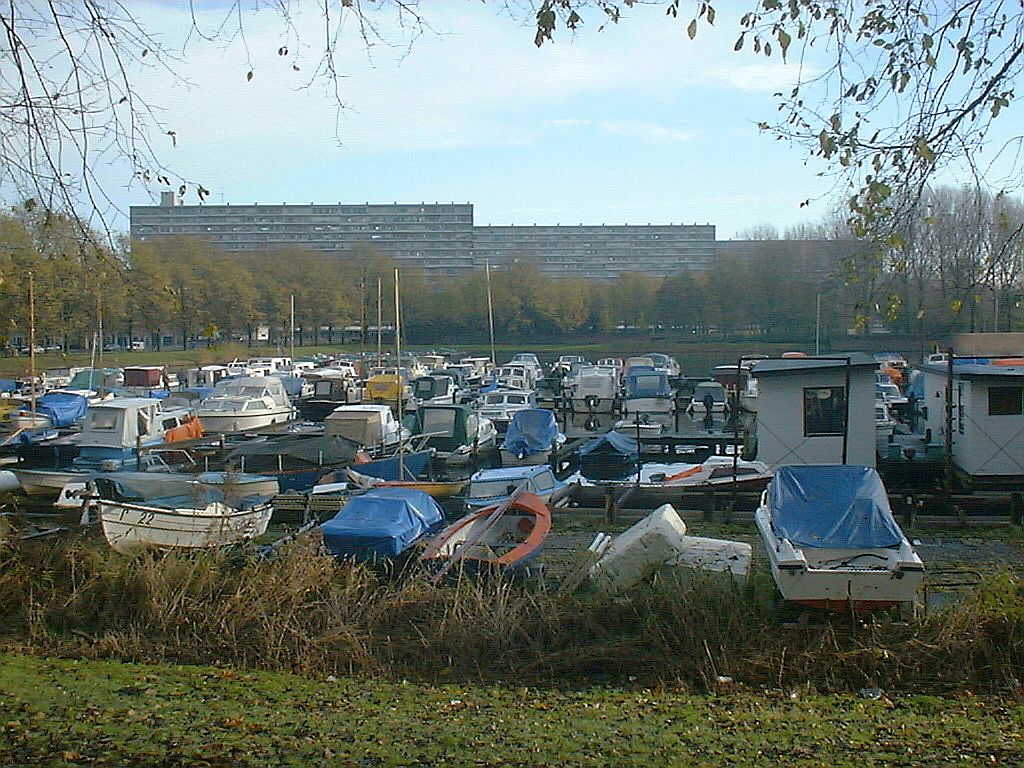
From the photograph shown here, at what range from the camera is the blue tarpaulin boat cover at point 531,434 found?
2928cm

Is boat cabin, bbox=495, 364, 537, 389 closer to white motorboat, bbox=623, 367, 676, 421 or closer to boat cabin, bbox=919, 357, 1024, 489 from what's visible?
white motorboat, bbox=623, 367, 676, 421

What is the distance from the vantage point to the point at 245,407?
36.8 meters

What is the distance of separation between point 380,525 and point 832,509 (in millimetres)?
5936

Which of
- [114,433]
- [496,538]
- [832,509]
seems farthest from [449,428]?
[832,509]

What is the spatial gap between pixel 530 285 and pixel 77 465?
221 feet

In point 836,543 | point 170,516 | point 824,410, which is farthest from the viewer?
point 824,410

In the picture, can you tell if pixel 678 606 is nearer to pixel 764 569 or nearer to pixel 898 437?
pixel 764 569

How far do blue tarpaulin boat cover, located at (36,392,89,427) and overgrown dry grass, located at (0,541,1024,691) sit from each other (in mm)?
27449

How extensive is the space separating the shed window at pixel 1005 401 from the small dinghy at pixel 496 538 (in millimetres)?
11486

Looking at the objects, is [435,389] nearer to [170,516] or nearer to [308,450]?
[308,450]

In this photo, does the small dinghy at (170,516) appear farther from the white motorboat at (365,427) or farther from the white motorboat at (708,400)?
the white motorboat at (708,400)

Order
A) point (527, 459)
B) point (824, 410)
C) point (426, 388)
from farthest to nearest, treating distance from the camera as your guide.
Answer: point (426, 388)
point (527, 459)
point (824, 410)

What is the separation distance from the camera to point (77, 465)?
25312 mm

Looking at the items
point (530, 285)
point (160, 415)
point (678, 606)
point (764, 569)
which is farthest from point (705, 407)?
point (530, 285)
